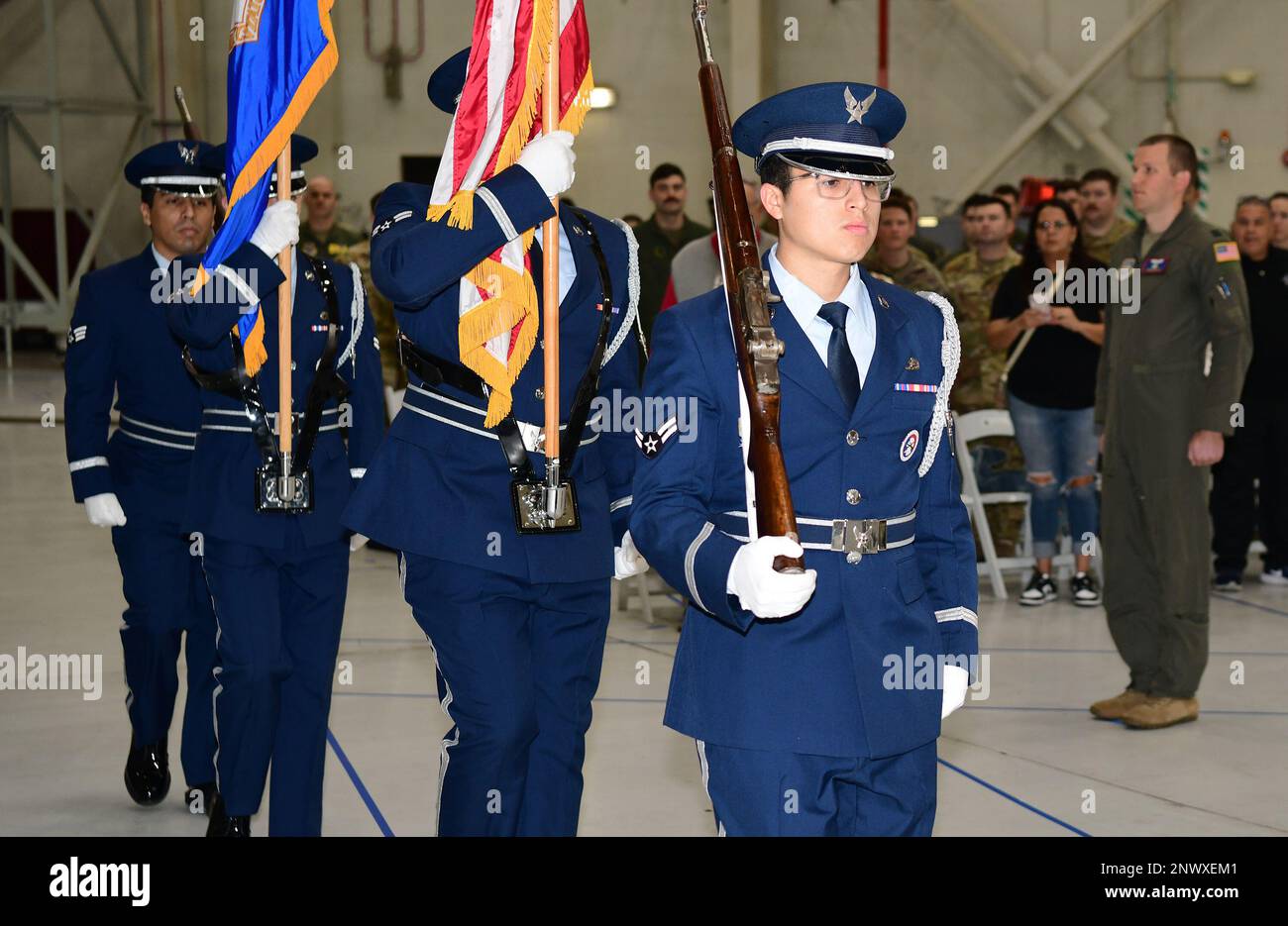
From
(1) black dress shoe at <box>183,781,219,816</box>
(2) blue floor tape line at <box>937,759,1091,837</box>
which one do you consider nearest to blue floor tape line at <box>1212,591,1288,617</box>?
(2) blue floor tape line at <box>937,759,1091,837</box>

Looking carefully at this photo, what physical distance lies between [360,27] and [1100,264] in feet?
40.4

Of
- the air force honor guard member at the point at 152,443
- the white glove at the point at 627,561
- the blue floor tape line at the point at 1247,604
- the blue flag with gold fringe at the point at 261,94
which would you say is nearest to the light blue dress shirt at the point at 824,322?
the white glove at the point at 627,561

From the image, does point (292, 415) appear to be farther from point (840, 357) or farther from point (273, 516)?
point (840, 357)

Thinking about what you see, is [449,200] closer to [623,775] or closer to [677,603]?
[623,775]

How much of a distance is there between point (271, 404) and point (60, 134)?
59.9 feet

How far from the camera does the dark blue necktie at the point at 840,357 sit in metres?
2.81

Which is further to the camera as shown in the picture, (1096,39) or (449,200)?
(1096,39)

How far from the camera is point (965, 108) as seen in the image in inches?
715

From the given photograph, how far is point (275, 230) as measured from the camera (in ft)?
13.8

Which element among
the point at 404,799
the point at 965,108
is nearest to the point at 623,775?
the point at 404,799

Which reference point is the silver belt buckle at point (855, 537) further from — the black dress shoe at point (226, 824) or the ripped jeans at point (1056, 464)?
the ripped jeans at point (1056, 464)

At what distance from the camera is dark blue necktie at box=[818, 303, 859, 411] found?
281cm

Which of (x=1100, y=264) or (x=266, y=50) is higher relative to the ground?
(x=266, y=50)

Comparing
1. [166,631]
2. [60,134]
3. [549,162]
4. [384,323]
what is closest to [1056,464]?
[384,323]
